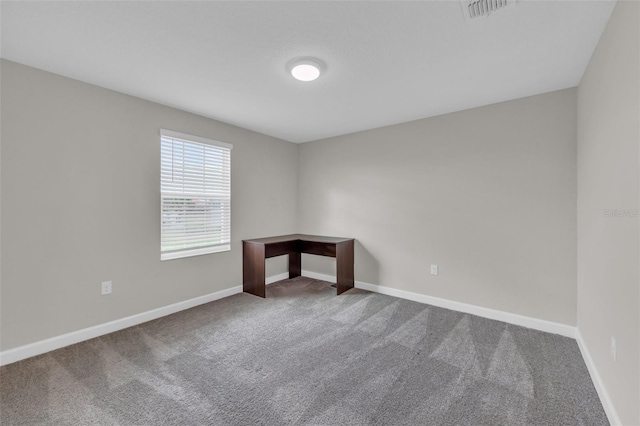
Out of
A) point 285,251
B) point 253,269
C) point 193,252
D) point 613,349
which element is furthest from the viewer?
point 285,251

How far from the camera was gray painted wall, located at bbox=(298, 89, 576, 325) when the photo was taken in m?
2.57

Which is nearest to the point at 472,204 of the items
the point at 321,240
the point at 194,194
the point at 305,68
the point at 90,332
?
the point at 321,240

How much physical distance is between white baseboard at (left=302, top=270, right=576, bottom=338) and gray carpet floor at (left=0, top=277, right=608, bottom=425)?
116 millimetres

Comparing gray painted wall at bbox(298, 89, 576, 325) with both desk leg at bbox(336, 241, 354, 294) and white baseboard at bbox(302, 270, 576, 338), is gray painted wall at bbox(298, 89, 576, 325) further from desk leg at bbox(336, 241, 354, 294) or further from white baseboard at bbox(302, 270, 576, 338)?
desk leg at bbox(336, 241, 354, 294)

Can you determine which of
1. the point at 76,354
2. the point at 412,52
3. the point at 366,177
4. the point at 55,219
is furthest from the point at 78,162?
the point at 366,177

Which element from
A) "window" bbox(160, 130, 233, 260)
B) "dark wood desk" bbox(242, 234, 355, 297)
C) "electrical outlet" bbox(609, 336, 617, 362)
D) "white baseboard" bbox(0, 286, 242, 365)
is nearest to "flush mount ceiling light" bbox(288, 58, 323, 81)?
"window" bbox(160, 130, 233, 260)

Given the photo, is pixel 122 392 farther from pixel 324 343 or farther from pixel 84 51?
pixel 84 51

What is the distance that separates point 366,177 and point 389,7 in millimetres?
2492

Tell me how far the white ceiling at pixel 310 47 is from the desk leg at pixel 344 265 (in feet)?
6.25

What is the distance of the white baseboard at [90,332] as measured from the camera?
2091mm

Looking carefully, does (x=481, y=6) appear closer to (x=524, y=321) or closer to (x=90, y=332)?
(x=524, y=321)

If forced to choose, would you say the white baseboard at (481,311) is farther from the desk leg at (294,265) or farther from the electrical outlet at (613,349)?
the electrical outlet at (613,349)

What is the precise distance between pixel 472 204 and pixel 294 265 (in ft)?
9.19

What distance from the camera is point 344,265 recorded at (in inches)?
148
